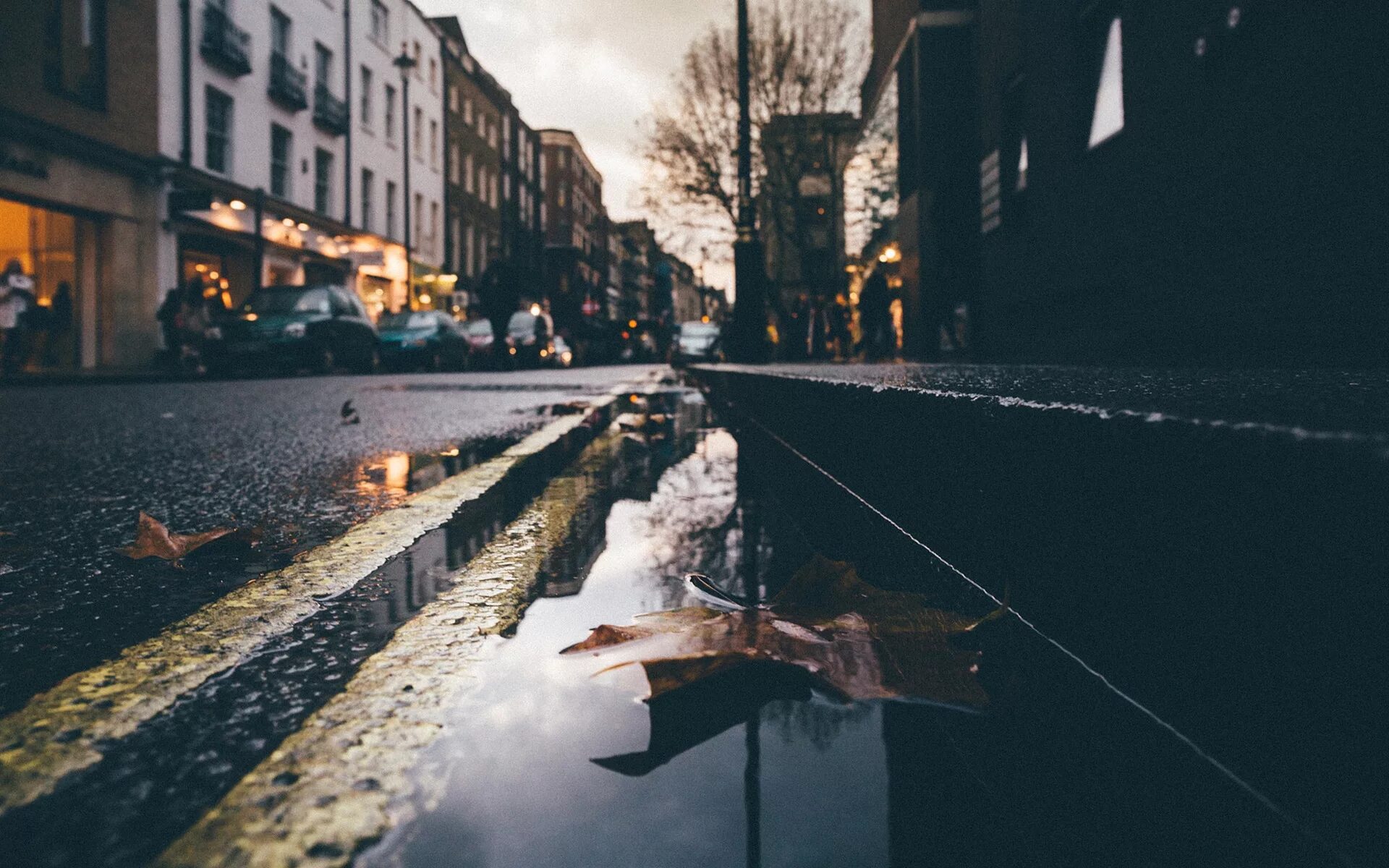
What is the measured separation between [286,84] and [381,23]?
8496 mm

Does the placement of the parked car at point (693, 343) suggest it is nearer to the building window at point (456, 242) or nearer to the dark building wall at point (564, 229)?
the building window at point (456, 242)

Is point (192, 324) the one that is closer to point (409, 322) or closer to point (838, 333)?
point (409, 322)

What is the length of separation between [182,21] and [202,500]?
848 inches

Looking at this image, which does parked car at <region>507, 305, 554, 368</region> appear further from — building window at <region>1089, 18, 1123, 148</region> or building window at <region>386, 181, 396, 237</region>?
building window at <region>1089, 18, 1123, 148</region>

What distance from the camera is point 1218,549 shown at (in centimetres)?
91

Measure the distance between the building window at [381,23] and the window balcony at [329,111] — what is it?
4.29 m

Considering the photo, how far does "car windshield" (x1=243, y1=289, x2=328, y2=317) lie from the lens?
1658 centimetres

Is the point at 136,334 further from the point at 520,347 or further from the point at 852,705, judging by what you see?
the point at 852,705

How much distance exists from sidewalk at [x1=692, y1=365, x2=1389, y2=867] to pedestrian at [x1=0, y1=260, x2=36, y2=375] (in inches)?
668

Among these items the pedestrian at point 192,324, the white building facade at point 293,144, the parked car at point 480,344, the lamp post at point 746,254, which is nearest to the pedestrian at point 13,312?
the pedestrian at point 192,324

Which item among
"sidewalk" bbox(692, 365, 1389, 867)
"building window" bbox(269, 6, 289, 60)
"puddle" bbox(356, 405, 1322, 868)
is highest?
"building window" bbox(269, 6, 289, 60)

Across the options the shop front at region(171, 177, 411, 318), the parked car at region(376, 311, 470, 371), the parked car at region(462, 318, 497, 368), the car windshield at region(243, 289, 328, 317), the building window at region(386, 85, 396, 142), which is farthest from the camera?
the building window at region(386, 85, 396, 142)

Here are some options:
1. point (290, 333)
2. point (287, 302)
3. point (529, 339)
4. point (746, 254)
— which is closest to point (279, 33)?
point (529, 339)

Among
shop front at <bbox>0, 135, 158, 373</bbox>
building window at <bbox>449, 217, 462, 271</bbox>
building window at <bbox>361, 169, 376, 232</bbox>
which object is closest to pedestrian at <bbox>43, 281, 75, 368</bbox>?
shop front at <bbox>0, 135, 158, 373</bbox>
